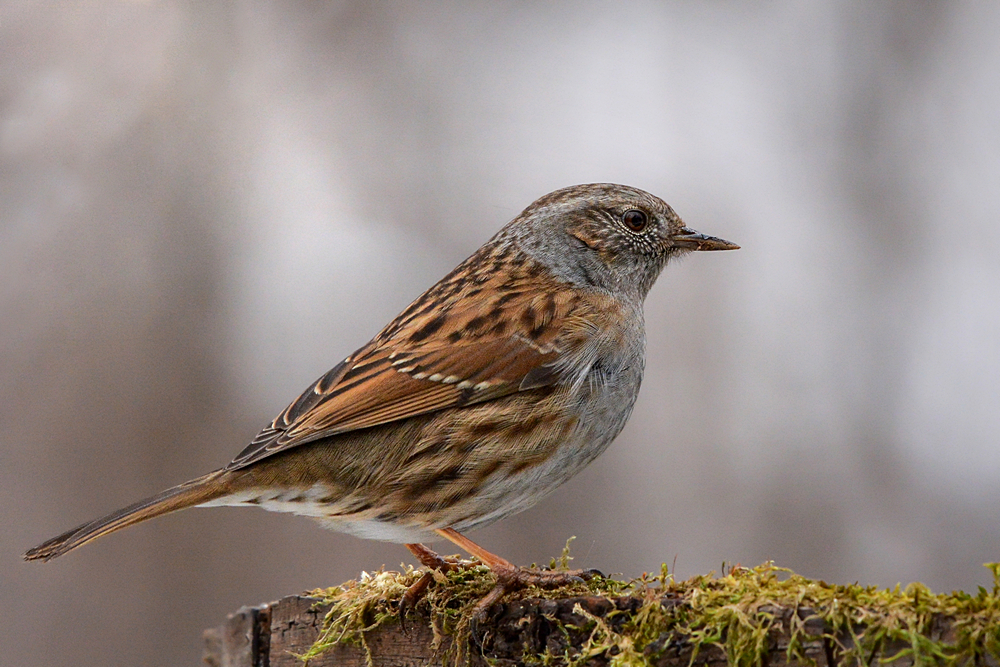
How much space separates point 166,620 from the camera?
5.70 meters

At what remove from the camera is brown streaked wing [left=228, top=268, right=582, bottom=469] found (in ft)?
10.2

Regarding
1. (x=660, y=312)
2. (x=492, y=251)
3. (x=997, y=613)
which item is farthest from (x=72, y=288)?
(x=997, y=613)

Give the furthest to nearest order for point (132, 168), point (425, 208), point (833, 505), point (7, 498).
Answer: point (425, 208), point (132, 168), point (833, 505), point (7, 498)

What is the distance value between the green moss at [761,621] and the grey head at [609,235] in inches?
65.1

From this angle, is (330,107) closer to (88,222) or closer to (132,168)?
(132,168)

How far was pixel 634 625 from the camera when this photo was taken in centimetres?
206

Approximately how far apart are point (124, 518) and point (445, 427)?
3.58 feet

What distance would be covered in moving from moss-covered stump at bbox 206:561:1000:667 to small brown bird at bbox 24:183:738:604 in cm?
21

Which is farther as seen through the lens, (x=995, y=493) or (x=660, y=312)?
(x=660, y=312)

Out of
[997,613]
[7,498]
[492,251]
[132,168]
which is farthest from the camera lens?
[132,168]

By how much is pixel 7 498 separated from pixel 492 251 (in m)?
3.76

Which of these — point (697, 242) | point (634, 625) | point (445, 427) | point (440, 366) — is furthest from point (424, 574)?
point (697, 242)

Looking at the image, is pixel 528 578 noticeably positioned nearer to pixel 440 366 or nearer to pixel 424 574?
pixel 424 574

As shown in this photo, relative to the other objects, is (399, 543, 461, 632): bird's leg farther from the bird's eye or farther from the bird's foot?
the bird's eye
